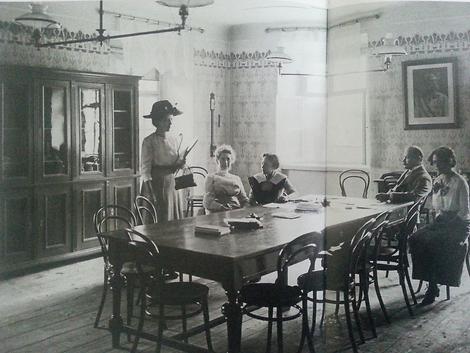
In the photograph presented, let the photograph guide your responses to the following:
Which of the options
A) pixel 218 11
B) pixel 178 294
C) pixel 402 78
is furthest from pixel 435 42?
pixel 178 294

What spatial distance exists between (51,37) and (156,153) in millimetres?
1755

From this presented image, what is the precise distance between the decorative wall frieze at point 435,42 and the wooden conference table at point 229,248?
283 cm

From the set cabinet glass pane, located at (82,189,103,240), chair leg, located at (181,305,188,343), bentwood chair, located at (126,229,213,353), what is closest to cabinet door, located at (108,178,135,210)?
cabinet glass pane, located at (82,189,103,240)

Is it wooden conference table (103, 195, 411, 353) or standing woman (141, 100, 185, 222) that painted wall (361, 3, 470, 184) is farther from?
standing woman (141, 100, 185, 222)

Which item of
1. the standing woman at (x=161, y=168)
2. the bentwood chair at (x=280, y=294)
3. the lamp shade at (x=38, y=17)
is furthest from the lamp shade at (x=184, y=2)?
the bentwood chair at (x=280, y=294)

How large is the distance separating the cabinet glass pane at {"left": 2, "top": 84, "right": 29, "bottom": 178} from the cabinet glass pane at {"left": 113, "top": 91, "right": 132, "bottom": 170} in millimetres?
1024

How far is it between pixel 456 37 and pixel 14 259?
509cm

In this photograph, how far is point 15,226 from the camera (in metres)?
4.85

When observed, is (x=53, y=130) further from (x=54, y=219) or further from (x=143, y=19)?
(x=143, y=19)

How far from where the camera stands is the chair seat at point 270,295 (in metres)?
2.82

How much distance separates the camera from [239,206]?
4.88 metres

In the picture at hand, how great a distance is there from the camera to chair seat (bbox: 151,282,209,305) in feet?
9.30

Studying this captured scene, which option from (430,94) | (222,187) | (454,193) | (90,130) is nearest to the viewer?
(454,193)

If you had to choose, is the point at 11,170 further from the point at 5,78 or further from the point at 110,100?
the point at 110,100
